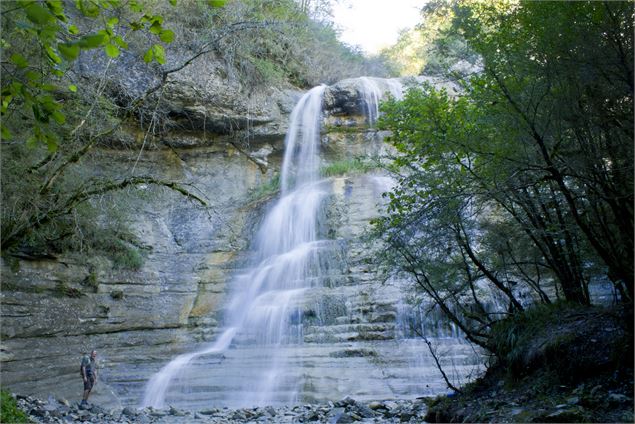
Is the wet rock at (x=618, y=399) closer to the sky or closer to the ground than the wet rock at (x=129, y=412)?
closer to the sky

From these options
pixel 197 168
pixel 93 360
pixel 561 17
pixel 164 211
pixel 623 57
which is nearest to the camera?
pixel 623 57

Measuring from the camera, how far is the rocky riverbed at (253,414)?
25.1ft

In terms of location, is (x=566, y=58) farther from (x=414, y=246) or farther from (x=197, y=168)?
(x=197, y=168)

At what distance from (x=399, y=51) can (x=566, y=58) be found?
101 feet

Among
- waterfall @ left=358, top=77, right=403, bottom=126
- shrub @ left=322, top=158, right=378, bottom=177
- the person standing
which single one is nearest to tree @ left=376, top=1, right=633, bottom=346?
the person standing

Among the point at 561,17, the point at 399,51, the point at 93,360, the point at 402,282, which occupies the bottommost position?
the point at 93,360

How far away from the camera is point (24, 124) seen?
31.2ft

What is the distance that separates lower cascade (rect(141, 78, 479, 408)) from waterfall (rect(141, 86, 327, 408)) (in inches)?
1.2

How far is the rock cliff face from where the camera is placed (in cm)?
1032

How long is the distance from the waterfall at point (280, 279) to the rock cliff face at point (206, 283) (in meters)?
0.40

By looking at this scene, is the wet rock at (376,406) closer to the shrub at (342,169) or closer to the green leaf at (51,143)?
the green leaf at (51,143)

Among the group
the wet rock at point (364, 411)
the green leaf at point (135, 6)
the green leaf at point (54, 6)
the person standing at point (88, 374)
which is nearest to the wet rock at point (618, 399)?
the wet rock at point (364, 411)

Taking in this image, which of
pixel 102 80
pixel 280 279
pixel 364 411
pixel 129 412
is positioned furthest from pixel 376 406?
pixel 102 80

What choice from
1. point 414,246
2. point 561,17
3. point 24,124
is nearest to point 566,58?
point 561,17
